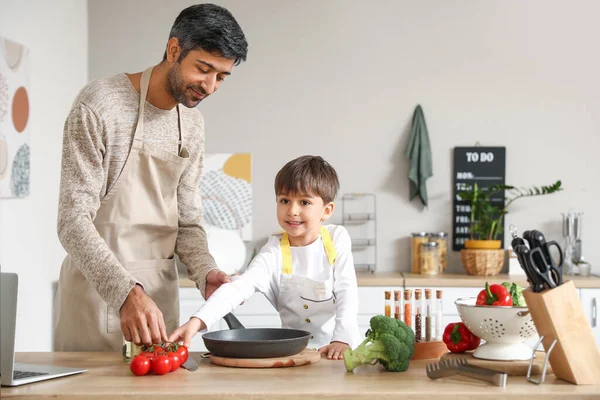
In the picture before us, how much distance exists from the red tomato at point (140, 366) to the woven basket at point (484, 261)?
9.18 ft

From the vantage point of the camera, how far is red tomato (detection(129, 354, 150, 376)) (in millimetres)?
1742

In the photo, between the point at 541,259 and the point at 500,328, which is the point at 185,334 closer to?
the point at 500,328

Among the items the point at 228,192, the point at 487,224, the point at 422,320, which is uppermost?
the point at 228,192

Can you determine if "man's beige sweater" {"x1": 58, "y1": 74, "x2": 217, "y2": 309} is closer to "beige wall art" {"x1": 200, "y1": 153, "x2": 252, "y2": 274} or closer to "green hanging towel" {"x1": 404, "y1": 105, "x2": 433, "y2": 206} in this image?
"beige wall art" {"x1": 200, "y1": 153, "x2": 252, "y2": 274}

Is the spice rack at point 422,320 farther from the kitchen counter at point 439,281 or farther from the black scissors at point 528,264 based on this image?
the kitchen counter at point 439,281

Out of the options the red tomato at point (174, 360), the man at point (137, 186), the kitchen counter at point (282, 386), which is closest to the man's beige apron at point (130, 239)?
the man at point (137, 186)

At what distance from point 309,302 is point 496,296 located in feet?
2.33

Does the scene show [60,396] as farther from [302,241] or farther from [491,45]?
[491,45]

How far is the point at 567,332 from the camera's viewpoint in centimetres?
165

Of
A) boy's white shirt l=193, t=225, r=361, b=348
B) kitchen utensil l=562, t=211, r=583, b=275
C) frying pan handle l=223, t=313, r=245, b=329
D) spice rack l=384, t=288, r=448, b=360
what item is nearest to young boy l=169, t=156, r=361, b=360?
boy's white shirt l=193, t=225, r=361, b=348

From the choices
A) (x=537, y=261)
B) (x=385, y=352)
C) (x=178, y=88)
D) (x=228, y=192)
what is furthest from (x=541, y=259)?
(x=228, y=192)

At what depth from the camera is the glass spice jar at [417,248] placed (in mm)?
4430

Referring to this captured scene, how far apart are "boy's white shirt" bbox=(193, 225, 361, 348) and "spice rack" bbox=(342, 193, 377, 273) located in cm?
208

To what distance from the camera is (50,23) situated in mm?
3889
